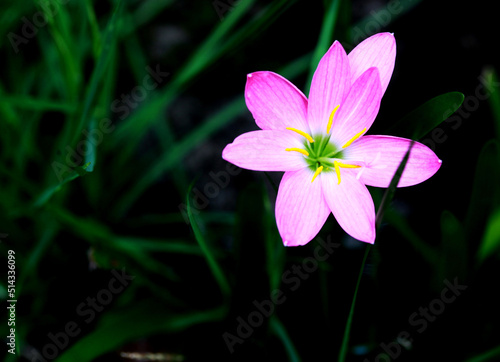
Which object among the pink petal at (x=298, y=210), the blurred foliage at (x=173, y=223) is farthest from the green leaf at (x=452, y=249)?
the pink petal at (x=298, y=210)

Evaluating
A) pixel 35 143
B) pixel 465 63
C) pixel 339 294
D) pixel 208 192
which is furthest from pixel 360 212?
pixel 35 143

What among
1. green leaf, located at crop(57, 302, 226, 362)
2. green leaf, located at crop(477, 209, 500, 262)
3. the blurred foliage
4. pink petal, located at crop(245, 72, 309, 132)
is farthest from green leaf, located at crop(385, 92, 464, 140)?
green leaf, located at crop(57, 302, 226, 362)

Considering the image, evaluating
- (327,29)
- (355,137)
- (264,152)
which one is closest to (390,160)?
(355,137)

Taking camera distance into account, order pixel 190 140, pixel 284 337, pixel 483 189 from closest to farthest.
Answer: pixel 483 189 → pixel 284 337 → pixel 190 140

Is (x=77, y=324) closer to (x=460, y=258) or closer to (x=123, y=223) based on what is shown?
(x=123, y=223)

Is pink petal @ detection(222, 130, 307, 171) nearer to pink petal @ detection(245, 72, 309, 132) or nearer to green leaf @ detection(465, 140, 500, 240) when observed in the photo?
pink petal @ detection(245, 72, 309, 132)

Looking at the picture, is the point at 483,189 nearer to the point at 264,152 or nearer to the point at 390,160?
the point at 390,160

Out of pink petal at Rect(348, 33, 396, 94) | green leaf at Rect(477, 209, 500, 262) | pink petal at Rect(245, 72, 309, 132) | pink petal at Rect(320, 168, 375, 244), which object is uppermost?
pink petal at Rect(245, 72, 309, 132)
